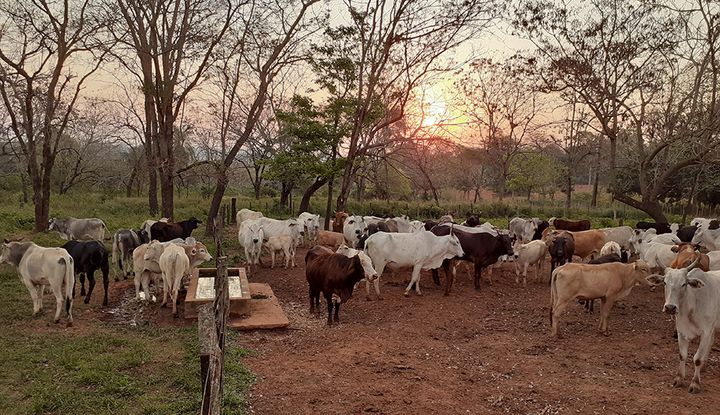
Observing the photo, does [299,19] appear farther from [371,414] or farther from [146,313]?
[371,414]

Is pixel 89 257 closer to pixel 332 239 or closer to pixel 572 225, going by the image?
pixel 332 239

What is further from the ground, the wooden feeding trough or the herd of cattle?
the herd of cattle

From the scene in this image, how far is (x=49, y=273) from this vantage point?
29.0ft

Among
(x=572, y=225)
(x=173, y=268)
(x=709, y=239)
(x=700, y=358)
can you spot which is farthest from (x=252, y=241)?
(x=709, y=239)

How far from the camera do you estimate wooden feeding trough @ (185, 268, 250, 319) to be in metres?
9.19

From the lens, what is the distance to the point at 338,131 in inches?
856

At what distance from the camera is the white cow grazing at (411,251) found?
12.1 metres

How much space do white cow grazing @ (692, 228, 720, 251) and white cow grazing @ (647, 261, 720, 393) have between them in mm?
8236

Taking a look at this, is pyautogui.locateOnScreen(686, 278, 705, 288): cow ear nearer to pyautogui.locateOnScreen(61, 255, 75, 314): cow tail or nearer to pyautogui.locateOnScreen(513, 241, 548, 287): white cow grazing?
pyautogui.locateOnScreen(513, 241, 548, 287): white cow grazing

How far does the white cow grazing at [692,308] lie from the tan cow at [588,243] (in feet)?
27.3

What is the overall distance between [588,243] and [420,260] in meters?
5.96

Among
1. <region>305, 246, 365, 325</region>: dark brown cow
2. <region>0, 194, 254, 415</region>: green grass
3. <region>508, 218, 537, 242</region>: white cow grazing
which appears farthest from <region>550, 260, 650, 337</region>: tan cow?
<region>508, 218, 537, 242</region>: white cow grazing

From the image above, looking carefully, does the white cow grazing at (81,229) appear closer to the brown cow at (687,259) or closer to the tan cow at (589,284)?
the tan cow at (589,284)

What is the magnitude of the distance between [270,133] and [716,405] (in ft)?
102
